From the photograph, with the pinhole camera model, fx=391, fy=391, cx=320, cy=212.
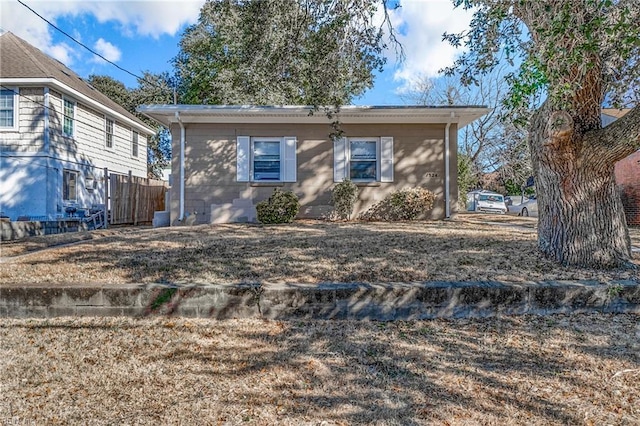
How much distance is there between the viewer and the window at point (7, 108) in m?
11.3

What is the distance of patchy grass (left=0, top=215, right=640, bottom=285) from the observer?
3803 millimetres

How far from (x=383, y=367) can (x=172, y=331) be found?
167cm

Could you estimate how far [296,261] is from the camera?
4.43 meters

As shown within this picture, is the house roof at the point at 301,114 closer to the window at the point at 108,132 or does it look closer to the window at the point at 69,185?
the window at the point at 69,185

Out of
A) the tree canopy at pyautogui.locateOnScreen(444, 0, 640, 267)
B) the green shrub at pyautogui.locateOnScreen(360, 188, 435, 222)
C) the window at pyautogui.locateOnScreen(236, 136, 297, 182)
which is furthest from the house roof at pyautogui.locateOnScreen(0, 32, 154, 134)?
the tree canopy at pyautogui.locateOnScreen(444, 0, 640, 267)

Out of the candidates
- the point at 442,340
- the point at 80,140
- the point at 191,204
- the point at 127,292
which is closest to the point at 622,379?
the point at 442,340

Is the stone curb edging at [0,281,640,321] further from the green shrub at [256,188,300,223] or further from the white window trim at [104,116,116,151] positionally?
the white window trim at [104,116,116,151]

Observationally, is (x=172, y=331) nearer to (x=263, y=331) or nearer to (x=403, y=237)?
(x=263, y=331)

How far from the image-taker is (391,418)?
6.86 feet

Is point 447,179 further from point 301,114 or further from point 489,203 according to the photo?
point 489,203

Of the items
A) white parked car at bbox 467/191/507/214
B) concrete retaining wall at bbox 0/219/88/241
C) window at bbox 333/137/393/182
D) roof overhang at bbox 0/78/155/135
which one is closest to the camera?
concrete retaining wall at bbox 0/219/88/241

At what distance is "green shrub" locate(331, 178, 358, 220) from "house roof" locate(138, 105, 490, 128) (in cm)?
164

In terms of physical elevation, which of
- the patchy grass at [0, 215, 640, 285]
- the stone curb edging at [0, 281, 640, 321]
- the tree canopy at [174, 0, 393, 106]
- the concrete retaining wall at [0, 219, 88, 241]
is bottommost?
the stone curb edging at [0, 281, 640, 321]

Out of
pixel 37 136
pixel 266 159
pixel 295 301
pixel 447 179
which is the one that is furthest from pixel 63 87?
pixel 295 301
